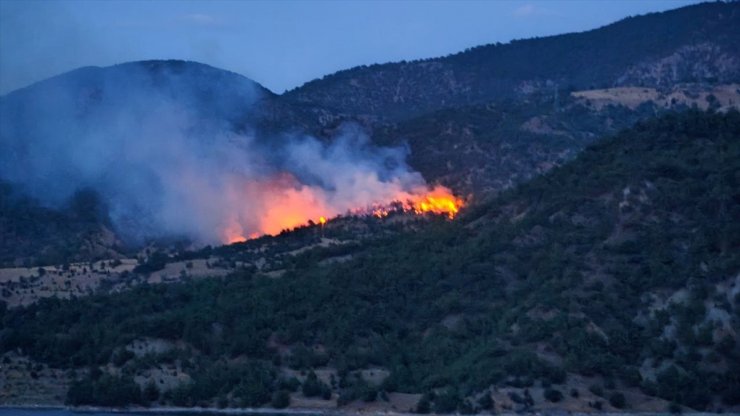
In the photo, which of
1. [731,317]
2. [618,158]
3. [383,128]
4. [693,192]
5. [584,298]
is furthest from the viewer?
[383,128]

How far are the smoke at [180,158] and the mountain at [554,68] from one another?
17.6 meters

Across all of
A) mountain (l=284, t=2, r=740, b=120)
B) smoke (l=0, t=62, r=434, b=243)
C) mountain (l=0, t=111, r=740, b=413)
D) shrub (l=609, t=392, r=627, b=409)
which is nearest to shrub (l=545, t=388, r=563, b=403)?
mountain (l=0, t=111, r=740, b=413)

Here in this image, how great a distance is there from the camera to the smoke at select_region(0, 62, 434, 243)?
110m

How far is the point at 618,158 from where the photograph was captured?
83.6 meters

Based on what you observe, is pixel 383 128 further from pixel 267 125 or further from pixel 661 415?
pixel 661 415

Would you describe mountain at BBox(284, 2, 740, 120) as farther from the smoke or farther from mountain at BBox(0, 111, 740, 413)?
mountain at BBox(0, 111, 740, 413)

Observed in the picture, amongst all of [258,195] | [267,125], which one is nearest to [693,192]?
[258,195]

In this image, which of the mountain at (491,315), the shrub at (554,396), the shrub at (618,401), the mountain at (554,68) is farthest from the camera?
the mountain at (554,68)

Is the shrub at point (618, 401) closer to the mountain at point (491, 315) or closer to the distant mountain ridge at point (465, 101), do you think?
the mountain at point (491, 315)

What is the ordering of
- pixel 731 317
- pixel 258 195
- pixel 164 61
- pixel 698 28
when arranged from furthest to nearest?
pixel 698 28, pixel 164 61, pixel 258 195, pixel 731 317

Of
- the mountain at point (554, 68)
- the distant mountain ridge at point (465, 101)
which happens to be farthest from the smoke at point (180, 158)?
the mountain at point (554, 68)

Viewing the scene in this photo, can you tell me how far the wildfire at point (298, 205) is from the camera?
337 ft

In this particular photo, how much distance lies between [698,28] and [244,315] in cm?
8311

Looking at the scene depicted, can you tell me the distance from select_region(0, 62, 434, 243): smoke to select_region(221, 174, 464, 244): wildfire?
15cm
